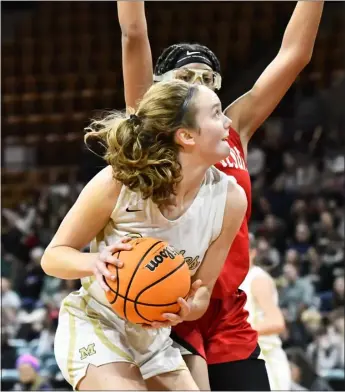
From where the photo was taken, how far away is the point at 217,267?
2.89 meters

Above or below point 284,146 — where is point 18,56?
above

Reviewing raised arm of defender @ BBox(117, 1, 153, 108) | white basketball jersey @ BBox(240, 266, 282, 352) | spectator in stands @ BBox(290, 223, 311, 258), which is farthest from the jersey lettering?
spectator in stands @ BBox(290, 223, 311, 258)

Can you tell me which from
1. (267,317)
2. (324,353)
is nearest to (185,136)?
(267,317)

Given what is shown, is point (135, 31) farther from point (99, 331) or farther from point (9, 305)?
point (9, 305)

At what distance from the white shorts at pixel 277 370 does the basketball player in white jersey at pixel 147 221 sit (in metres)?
2.59

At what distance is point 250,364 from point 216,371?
131 mm

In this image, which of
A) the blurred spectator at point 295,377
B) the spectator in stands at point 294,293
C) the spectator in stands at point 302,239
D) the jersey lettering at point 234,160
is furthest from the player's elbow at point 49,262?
the spectator in stands at point 302,239

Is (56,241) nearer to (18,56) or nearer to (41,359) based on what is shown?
(41,359)

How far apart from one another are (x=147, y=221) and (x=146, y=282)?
10.3 inches

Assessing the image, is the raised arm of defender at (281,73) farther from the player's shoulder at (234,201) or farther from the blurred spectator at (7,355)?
the blurred spectator at (7,355)

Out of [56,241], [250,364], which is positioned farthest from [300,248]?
[56,241]

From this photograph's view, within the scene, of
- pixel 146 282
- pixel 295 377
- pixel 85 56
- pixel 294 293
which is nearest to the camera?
pixel 146 282

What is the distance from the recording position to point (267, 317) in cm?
539

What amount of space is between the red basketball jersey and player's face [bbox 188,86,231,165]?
1.30ft
